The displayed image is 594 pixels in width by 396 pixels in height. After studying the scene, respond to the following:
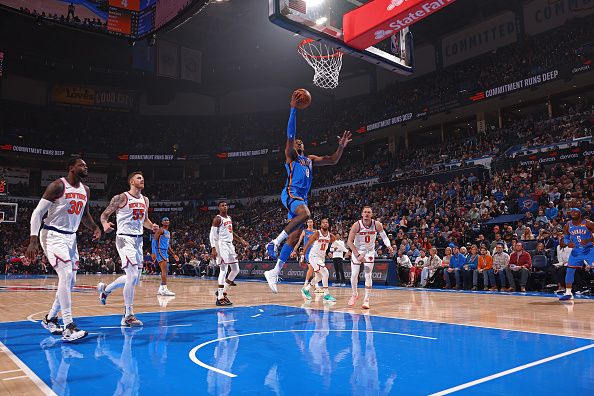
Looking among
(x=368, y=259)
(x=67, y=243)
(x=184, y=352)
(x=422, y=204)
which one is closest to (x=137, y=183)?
(x=67, y=243)

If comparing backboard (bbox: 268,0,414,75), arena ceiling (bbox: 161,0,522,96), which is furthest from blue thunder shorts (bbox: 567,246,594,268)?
arena ceiling (bbox: 161,0,522,96)

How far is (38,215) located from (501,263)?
454 inches

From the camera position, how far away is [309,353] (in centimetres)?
430

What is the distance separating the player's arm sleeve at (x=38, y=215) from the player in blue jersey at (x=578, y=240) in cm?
924

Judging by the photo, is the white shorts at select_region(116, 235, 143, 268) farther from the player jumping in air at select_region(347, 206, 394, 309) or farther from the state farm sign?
the state farm sign

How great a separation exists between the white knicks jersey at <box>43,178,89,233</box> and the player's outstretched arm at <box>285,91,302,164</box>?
290cm

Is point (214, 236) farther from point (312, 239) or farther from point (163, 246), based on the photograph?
point (163, 246)

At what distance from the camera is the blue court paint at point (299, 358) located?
10.4ft

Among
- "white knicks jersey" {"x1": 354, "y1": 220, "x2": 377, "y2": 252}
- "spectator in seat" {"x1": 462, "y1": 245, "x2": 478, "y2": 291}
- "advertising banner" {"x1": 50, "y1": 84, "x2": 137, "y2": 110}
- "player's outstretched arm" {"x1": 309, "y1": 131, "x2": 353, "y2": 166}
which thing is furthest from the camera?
"advertising banner" {"x1": 50, "y1": 84, "x2": 137, "y2": 110}

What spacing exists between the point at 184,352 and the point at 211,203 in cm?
3510

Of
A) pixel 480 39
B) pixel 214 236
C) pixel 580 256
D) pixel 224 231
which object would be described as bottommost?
Answer: pixel 580 256

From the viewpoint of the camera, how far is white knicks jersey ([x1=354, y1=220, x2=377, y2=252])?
8641 mm

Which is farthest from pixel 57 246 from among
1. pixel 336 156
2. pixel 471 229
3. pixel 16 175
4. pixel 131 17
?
pixel 16 175

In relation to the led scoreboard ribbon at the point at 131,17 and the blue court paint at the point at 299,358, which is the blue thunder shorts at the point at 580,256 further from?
the led scoreboard ribbon at the point at 131,17
